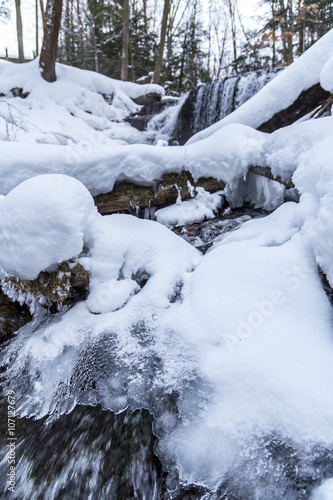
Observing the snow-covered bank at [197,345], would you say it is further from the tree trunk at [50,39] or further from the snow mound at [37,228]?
the tree trunk at [50,39]

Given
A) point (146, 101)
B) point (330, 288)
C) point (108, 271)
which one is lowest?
point (108, 271)

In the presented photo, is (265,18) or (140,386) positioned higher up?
(265,18)

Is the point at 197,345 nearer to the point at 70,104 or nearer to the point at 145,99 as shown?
the point at 70,104

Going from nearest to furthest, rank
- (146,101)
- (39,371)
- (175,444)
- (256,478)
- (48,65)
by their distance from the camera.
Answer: (256,478) < (175,444) < (39,371) < (48,65) < (146,101)

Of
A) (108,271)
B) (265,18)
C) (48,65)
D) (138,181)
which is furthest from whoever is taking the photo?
(265,18)

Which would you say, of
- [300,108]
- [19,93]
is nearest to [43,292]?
[300,108]

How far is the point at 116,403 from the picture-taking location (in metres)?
1.54

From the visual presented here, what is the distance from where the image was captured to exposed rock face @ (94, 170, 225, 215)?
3.27m

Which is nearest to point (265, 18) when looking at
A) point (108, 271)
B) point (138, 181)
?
point (138, 181)

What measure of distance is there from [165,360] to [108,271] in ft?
2.97

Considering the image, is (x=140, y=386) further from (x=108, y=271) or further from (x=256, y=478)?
(x=108, y=271)

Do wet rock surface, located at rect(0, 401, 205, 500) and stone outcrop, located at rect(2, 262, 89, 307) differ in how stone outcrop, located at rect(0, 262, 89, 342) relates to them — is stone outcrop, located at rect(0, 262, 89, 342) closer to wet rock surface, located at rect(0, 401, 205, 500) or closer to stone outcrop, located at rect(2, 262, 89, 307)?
stone outcrop, located at rect(2, 262, 89, 307)

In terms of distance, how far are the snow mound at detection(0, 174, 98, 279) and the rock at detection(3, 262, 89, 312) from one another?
4.4 inches

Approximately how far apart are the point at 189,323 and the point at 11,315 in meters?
1.58
